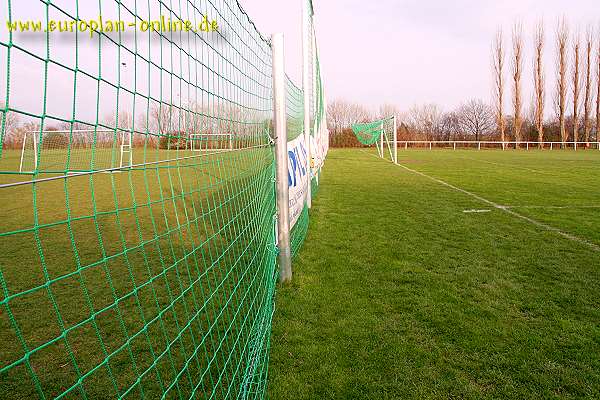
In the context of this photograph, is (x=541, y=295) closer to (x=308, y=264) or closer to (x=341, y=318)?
(x=341, y=318)

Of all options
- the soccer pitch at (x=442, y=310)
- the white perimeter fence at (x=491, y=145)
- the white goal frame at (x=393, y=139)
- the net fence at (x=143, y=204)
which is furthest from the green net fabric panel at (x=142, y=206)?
the white perimeter fence at (x=491, y=145)

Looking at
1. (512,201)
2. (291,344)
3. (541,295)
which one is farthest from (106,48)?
(512,201)

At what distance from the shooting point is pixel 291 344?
8.42 feet

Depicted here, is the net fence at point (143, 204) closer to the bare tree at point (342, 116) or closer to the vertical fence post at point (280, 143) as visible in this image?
the vertical fence post at point (280, 143)

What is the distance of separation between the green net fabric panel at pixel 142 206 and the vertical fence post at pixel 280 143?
0.16m

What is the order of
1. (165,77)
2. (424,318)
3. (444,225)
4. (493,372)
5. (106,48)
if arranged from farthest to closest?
(444,225), (424,318), (493,372), (165,77), (106,48)

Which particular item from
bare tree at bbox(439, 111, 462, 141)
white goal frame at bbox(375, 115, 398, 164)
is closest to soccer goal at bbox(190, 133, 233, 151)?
white goal frame at bbox(375, 115, 398, 164)

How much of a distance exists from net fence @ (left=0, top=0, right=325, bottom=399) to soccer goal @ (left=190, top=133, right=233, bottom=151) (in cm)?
2

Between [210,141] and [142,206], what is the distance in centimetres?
Answer: 60

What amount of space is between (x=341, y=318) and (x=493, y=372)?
3.23 feet

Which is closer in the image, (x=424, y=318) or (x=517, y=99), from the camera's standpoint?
(x=424, y=318)

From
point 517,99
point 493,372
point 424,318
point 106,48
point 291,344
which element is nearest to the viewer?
point 106,48

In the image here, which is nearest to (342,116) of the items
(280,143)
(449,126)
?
(449,126)
